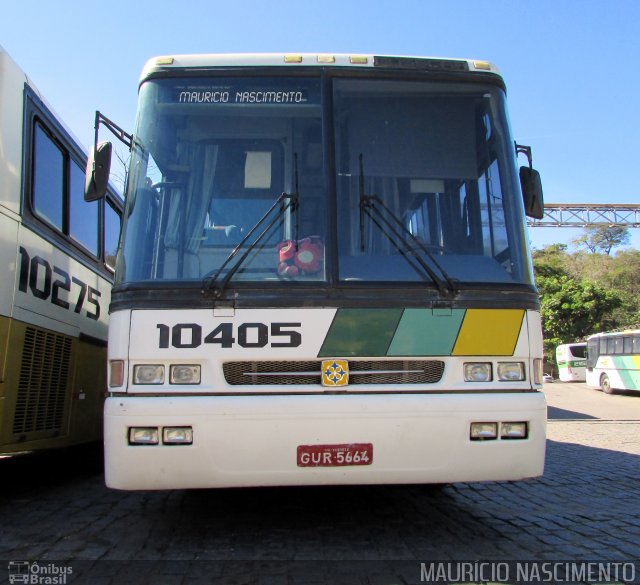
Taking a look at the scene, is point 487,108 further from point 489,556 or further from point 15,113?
point 15,113

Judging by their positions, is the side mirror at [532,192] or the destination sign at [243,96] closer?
the destination sign at [243,96]

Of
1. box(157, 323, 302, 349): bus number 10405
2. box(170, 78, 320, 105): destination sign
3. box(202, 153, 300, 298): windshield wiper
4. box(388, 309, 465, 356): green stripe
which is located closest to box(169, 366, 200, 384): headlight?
box(157, 323, 302, 349): bus number 10405

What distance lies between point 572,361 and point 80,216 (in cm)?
3962

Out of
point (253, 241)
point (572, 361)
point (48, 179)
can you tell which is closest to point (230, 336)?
point (253, 241)

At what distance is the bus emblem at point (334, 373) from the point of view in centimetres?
400

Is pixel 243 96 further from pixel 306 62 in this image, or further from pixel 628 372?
pixel 628 372

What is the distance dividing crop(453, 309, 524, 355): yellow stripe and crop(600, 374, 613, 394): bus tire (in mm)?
28655

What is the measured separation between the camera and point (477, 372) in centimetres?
413

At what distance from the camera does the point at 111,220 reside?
25.8 ft

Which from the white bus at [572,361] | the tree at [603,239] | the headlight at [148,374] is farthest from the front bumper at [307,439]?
the tree at [603,239]

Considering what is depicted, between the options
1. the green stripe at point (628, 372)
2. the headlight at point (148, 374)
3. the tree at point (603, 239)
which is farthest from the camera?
the tree at point (603, 239)

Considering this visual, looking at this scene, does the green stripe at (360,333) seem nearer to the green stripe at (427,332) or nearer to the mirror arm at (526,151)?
the green stripe at (427,332)

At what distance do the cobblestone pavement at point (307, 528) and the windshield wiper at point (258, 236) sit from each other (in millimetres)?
1703

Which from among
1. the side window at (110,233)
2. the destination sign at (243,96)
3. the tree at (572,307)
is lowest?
the side window at (110,233)
